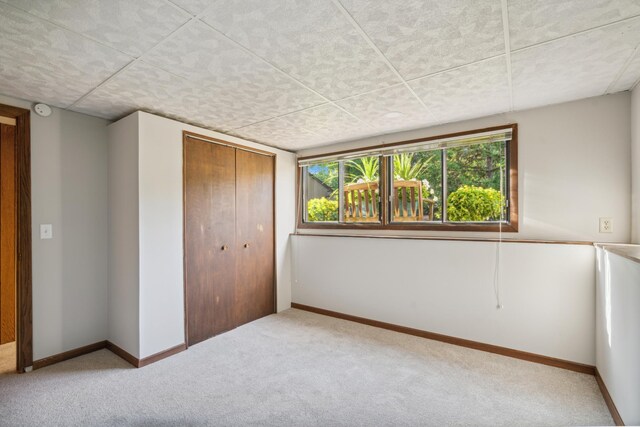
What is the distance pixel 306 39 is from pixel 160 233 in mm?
2065

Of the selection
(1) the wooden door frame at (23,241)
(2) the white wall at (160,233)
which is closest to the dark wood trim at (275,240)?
(2) the white wall at (160,233)

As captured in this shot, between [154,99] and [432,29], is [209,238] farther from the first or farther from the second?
[432,29]

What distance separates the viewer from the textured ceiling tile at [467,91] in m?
1.92

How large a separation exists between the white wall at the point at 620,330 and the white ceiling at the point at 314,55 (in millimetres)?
1224

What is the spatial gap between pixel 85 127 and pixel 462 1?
3.16 m

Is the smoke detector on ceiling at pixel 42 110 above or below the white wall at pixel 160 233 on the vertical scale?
above

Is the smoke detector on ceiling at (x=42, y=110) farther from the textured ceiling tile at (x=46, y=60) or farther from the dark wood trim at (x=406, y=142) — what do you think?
the dark wood trim at (x=406, y=142)

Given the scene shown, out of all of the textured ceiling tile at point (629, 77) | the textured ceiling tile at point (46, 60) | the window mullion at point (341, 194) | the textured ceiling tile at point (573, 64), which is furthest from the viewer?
the window mullion at point (341, 194)

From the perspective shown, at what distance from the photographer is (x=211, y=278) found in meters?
3.11

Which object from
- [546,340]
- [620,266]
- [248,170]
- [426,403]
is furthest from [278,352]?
[620,266]

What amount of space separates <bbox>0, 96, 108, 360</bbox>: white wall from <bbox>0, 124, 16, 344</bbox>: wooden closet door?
0.80 metres

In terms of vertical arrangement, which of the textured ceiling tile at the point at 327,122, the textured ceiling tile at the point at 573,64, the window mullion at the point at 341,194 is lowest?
the window mullion at the point at 341,194

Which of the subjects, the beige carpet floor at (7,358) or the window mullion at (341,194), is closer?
the beige carpet floor at (7,358)

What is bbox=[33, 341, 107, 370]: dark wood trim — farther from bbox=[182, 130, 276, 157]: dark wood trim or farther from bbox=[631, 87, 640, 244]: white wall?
bbox=[631, 87, 640, 244]: white wall
